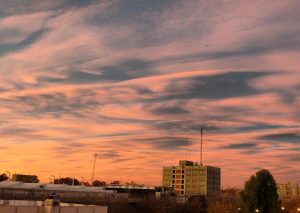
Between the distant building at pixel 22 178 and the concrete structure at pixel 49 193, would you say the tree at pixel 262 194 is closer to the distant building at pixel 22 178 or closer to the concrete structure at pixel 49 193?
the concrete structure at pixel 49 193

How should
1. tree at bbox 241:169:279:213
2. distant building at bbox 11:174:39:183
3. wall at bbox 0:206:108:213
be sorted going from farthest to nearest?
distant building at bbox 11:174:39:183
tree at bbox 241:169:279:213
wall at bbox 0:206:108:213

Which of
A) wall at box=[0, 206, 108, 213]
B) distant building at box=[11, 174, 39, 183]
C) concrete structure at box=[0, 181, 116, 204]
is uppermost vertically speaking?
distant building at box=[11, 174, 39, 183]

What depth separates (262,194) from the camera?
6831cm

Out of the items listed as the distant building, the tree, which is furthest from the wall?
the distant building

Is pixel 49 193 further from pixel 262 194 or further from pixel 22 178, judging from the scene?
pixel 22 178

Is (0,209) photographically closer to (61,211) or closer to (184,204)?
(61,211)

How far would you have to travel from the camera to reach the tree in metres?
67.8

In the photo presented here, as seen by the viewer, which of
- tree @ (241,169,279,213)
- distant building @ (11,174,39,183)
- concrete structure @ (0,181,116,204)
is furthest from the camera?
distant building @ (11,174,39,183)

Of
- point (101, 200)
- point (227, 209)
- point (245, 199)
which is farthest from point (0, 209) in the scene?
point (101, 200)

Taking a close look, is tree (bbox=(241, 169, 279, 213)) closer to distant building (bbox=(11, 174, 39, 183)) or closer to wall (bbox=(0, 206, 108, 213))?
wall (bbox=(0, 206, 108, 213))

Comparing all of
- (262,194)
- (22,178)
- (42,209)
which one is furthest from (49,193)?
(22,178)

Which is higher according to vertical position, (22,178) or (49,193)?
(22,178)

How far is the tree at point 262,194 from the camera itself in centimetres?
6775

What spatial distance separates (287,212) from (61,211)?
85.8 meters
